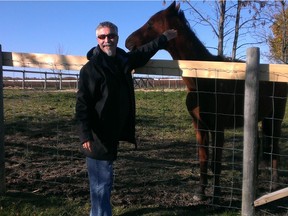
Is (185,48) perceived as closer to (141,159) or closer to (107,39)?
(107,39)

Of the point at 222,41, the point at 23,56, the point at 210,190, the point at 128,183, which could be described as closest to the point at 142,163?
the point at 128,183

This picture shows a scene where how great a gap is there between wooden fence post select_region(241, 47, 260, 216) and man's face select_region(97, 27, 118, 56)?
1.31 meters

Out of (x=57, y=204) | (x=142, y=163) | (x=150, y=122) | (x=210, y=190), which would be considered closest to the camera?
(x=57, y=204)

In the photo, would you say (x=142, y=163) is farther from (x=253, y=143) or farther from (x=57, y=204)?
(x=253, y=143)

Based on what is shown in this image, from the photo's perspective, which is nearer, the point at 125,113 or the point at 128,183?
the point at 125,113

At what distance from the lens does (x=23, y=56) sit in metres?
4.90

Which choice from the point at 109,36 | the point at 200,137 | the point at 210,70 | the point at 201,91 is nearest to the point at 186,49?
the point at 201,91

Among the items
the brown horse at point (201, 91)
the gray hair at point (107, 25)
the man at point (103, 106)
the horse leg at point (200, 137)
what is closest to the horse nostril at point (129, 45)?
the brown horse at point (201, 91)

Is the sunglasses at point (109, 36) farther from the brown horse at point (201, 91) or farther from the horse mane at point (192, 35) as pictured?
the horse mane at point (192, 35)

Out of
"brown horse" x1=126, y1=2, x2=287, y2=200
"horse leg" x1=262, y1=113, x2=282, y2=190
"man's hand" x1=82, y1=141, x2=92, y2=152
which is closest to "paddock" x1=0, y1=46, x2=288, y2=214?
"horse leg" x1=262, y1=113, x2=282, y2=190

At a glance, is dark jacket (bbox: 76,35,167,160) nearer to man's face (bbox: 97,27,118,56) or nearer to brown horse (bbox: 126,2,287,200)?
man's face (bbox: 97,27,118,56)

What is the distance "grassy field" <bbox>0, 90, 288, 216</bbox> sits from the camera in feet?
15.0

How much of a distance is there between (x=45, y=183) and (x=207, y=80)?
267cm

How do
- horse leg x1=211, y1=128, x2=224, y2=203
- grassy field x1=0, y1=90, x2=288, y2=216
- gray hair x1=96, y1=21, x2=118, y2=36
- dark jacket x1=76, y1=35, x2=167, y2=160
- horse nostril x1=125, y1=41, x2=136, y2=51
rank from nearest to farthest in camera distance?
dark jacket x1=76, y1=35, x2=167, y2=160 < gray hair x1=96, y1=21, x2=118, y2=36 < grassy field x1=0, y1=90, x2=288, y2=216 < horse leg x1=211, y1=128, x2=224, y2=203 < horse nostril x1=125, y1=41, x2=136, y2=51
